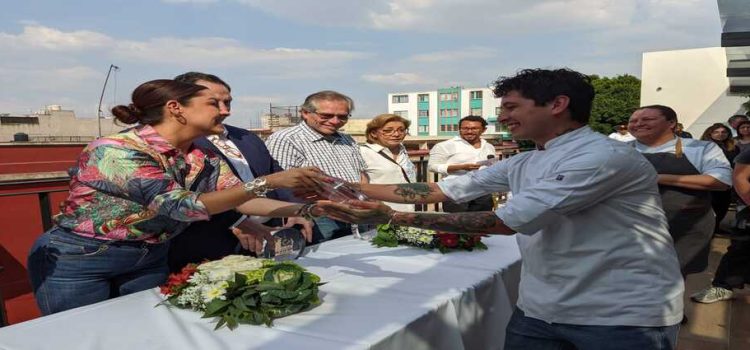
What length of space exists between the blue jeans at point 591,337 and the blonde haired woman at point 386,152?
2.41 m

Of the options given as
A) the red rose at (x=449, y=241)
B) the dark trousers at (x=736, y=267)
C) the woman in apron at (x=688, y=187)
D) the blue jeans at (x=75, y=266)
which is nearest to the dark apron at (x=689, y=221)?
the woman in apron at (x=688, y=187)

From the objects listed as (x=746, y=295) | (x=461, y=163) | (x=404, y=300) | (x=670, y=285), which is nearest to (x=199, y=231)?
(x=404, y=300)

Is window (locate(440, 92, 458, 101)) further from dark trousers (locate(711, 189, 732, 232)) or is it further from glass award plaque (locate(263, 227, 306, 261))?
glass award plaque (locate(263, 227, 306, 261))

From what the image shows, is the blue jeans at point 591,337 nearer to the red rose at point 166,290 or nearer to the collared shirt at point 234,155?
the red rose at point 166,290

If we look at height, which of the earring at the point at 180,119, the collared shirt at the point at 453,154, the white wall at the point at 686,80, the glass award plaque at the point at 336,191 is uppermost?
the white wall at the point at 686,80

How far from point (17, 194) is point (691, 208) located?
4.37 metres

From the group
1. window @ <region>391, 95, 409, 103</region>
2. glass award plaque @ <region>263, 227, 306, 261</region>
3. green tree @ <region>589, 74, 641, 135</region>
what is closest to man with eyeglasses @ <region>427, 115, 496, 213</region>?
glass award plaque @ <region>263, 227, 306, 261</region>

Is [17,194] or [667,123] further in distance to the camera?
[667,123]

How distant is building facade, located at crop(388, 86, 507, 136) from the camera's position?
292ft

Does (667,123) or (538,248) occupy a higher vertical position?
(667,123)

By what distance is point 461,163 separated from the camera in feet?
17.4

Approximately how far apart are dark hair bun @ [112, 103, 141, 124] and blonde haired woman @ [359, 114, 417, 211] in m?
2.32

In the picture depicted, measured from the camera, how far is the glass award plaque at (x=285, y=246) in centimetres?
233

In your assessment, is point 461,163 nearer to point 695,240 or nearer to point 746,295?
point 695,240
